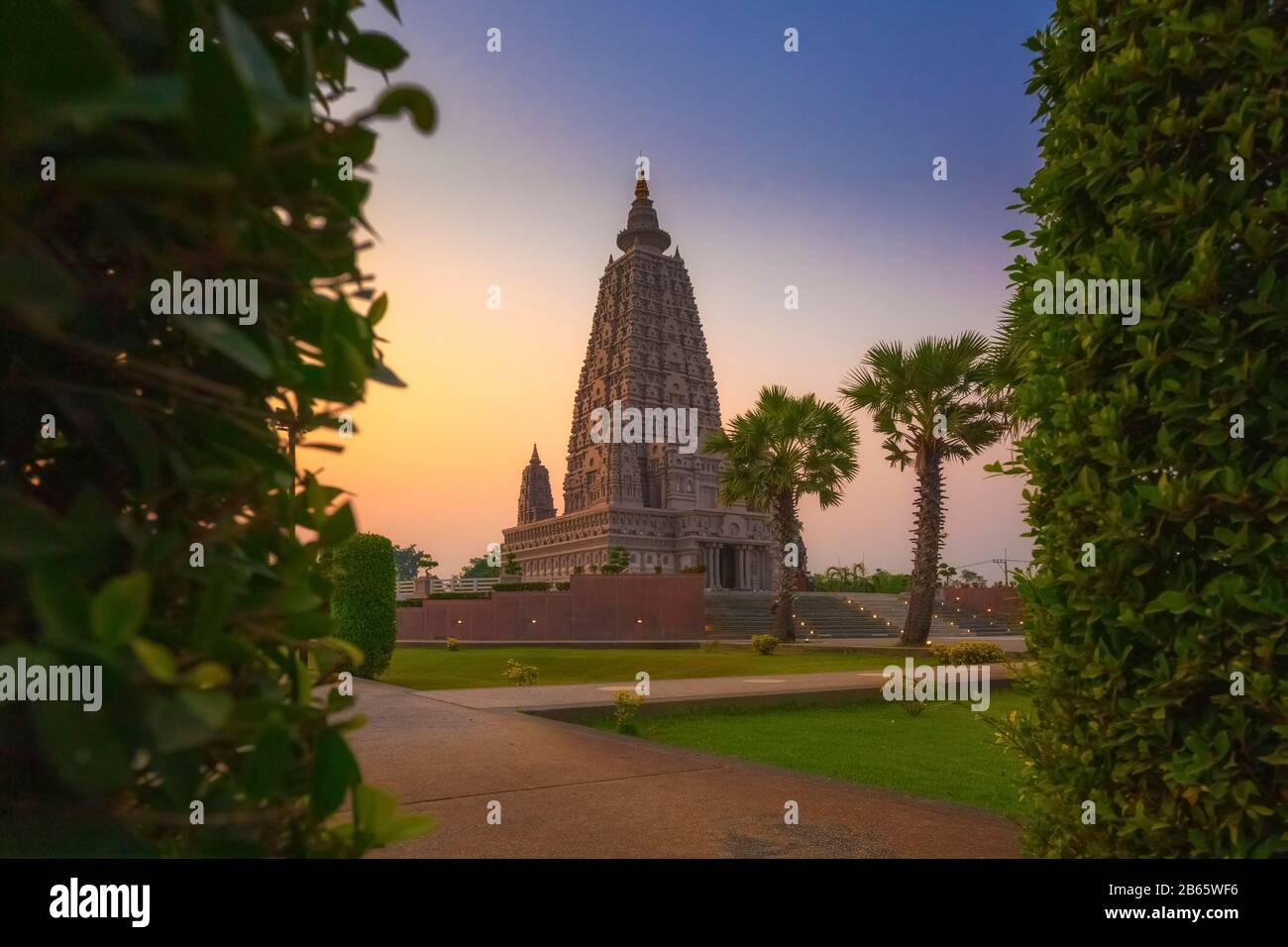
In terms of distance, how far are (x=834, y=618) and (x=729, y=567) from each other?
20710 mm

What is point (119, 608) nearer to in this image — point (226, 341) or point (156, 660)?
point (156, 660)

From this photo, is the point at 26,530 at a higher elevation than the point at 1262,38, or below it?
below

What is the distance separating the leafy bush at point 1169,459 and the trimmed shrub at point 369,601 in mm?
15864

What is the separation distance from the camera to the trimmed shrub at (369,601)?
694 inches

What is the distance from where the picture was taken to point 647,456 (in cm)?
6769

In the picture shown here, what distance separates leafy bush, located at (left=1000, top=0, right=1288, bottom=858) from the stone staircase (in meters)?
33.8

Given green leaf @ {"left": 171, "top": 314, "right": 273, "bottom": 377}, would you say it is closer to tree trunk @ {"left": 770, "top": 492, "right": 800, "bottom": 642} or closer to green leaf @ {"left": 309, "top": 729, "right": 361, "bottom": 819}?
green leaf @ {"left": 309, "top": 729, "right": 361, "bottom": 819}

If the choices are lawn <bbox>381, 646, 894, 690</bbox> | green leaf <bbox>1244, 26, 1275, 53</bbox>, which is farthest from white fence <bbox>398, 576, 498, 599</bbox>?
green leaf <bbox>1244, 26, 1275, 53</bbox>

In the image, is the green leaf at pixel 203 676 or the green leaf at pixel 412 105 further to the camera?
the green leaf at pixel 412 105

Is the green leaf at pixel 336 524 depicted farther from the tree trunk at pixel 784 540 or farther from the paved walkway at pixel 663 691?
the tree trunk at pixel 784 540

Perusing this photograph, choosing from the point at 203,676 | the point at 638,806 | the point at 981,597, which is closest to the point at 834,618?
the point at 981,597

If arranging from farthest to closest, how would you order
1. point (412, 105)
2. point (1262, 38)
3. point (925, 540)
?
1. point (925, 540)
2. point (1262, 38)
3. point (412, 105)

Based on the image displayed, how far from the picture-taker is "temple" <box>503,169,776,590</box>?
199 feet

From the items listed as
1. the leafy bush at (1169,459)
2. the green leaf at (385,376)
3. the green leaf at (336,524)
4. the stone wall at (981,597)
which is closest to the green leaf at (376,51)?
the green leaf at (385,376)
